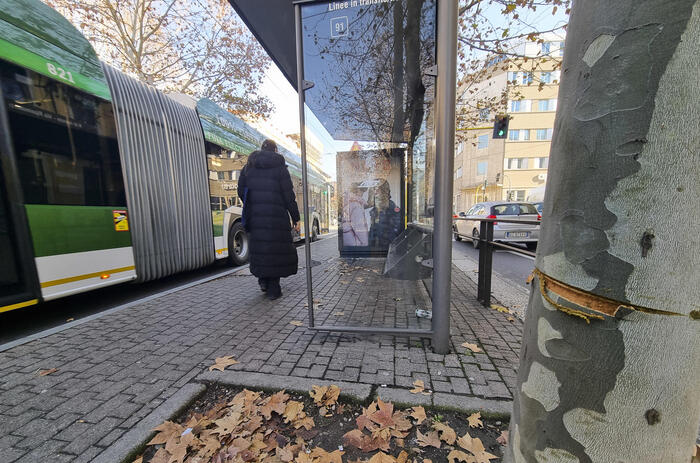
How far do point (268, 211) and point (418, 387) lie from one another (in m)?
2.93

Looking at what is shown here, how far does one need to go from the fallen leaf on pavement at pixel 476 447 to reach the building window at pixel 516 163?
41.0m

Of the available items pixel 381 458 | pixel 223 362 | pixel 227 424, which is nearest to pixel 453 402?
pixel 381 458

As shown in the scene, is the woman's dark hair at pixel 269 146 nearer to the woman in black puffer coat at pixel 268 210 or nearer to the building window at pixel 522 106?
the woman in black puffer coat at pixel 268 210

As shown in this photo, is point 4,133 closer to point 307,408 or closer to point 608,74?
point 307,408

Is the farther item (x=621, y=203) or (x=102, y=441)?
(x=102, y=441)

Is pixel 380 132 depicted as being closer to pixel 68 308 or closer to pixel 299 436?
pixel 299 436

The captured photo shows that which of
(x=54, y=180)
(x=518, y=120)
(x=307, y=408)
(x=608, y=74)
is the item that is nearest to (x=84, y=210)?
(x=54, y=180)

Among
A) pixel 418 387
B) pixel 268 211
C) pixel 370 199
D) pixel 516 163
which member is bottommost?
pixel 418 387

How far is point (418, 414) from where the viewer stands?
182cm

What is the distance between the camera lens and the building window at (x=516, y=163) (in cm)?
3556

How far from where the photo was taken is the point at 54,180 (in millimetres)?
3523

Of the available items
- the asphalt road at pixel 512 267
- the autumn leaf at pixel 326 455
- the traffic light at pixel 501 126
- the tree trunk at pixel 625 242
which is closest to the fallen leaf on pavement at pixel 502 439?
the autumn leaf at pixel 326 455

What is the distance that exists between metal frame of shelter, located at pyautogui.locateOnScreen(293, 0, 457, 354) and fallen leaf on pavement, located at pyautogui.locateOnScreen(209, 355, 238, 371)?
1.35 metres

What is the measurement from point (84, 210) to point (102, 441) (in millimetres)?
3441
